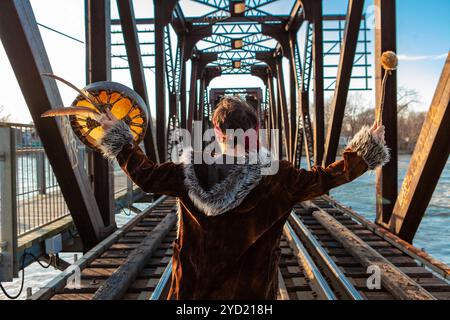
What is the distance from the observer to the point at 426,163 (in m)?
4.20

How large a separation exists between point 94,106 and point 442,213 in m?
13.3

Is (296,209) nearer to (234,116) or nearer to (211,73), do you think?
(234,116)

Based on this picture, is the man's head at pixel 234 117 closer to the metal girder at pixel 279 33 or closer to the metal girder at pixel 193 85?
the metal girder at pixel 279 33

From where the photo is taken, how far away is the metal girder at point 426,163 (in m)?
3.88

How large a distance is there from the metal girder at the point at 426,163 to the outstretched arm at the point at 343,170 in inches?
93.5

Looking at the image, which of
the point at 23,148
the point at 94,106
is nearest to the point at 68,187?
the point at 23,148

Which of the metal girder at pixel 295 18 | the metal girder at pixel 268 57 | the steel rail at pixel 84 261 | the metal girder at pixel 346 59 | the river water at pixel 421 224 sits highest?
the metal girder at pixel 268 57

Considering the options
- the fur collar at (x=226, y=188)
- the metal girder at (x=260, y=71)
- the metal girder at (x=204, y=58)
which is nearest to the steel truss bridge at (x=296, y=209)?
the fur collar at (x=226, y=188)

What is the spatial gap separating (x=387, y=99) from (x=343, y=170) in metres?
4.16

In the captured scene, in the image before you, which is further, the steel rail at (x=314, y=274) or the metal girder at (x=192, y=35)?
the metal girder at (x=192, y=35)

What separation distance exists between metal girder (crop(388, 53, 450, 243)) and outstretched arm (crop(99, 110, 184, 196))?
10.1 ft

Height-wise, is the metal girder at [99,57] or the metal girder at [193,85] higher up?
the metal girder at [193,85]

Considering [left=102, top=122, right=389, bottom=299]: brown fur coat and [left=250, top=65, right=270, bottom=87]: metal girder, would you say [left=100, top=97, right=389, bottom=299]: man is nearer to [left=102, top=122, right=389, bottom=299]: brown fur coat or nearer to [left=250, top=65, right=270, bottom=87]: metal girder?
[left=102, top=122, right=389, bottom=299]: brown fur coat

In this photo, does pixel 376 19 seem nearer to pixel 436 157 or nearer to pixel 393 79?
pixel 393 79
